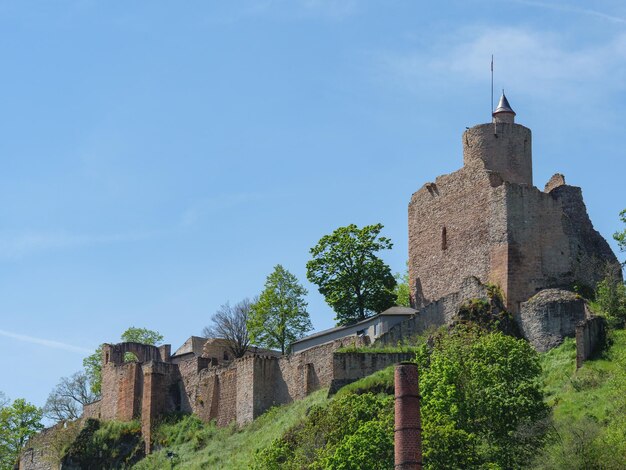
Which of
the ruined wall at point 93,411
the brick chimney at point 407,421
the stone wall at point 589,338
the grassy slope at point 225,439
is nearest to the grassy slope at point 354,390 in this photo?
the grassy slope at point 225,439

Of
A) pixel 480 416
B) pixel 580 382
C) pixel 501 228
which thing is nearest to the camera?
pixel 480 416

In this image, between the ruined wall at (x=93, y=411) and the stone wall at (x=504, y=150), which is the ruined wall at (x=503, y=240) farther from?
the ruined wall at (x=93, y=411)

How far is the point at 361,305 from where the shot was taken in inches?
3059

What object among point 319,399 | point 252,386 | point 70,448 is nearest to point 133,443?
point 70,448

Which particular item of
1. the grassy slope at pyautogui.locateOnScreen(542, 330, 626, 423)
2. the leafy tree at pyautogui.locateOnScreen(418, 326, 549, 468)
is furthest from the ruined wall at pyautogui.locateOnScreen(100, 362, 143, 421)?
the grassy slope at pyautogui.locateOnScreen(542, 330, 626, 423)

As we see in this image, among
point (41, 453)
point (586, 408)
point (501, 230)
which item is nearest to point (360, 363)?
point (501, 230)

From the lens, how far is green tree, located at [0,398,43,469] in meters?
88.4

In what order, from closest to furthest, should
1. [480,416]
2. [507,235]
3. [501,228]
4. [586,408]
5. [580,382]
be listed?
[480,416]
[586,408]
[580,382]
[507,235]
[501,228]

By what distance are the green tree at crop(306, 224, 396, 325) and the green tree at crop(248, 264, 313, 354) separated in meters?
4.34

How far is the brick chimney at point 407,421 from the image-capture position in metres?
48.4

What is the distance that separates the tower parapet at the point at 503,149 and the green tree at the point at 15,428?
3422cm

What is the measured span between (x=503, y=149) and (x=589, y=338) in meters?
13.2

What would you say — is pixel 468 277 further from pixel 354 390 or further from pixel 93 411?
pixel 93 411

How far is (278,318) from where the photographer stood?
82.4 meters
